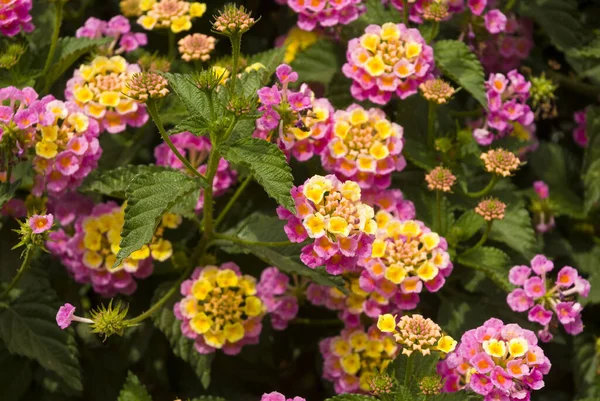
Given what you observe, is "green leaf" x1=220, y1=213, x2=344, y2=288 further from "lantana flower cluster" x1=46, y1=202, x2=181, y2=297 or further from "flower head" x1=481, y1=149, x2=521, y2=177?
"flower head" x1=481, y1=149, x2=521, y2=177

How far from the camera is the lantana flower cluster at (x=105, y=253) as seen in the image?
1848mm

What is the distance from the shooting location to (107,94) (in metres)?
1.88

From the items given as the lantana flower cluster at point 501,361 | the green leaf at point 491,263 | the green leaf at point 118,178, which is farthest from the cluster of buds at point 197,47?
the lantana flower cluster at point 501,361

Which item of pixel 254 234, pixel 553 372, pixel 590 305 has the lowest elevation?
pixel 553 372

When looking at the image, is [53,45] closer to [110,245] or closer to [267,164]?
[110,245]

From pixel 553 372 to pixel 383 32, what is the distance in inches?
42.4

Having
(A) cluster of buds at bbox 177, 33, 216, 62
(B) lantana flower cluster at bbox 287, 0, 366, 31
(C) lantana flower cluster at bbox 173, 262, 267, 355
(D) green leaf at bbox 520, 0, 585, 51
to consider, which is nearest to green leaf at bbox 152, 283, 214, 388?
(C) lantana flower cluster at bbox 173, 262, 267, 355

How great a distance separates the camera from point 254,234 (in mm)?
1866

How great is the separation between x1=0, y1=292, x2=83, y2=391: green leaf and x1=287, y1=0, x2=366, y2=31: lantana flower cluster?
3.09ft

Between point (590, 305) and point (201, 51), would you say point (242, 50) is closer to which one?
point (201, 51)

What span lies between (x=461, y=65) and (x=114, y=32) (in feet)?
2.96

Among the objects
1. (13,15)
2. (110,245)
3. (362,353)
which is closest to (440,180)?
(362,353)

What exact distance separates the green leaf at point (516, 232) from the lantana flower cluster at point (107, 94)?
91cm

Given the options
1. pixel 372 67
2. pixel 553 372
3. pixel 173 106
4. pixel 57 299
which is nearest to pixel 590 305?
pixel 553 372
